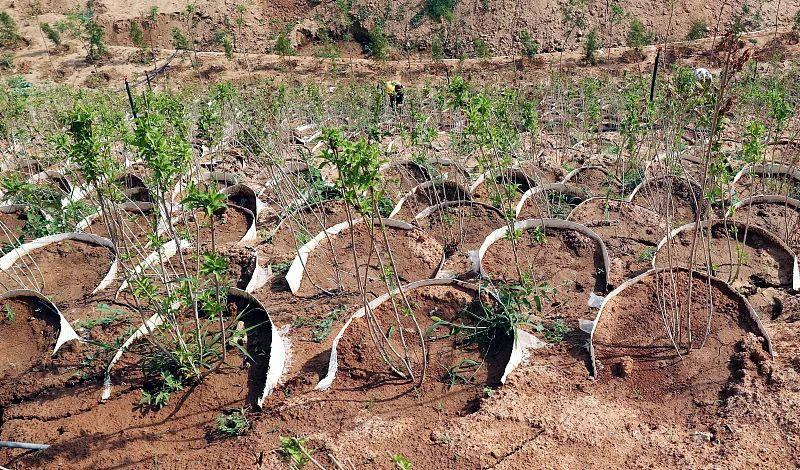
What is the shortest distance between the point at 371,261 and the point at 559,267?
67.6 inches

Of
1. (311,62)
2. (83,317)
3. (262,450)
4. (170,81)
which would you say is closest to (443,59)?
(311,62)

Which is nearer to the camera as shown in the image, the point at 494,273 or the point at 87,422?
the point at 87,422

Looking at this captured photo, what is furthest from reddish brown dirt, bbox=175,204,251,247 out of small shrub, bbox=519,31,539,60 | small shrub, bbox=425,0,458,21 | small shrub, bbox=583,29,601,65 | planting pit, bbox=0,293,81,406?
small shrub, bbox=425,0,458,21

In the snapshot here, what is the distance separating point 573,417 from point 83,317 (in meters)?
3.97

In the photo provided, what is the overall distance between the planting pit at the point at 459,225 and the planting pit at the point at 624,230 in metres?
0.86

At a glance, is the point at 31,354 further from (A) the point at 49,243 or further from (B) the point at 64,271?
(A) the point at 49,243

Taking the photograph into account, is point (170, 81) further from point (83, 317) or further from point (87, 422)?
point (87, 422)

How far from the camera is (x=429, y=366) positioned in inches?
151

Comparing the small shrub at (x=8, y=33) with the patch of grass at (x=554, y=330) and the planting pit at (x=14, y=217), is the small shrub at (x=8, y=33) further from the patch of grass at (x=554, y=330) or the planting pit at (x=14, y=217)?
the patch of grass at (x=554, y=330)

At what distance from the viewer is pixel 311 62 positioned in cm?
1606

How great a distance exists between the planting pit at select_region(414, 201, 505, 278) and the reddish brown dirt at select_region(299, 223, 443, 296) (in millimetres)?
194

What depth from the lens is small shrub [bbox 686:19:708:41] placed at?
14202mm

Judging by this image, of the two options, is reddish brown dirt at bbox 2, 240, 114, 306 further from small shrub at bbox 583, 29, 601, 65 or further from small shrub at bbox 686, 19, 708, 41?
Result: small shrub at bbox 686, 19, 708, 41

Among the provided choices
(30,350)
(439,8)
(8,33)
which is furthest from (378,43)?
(30,350)
